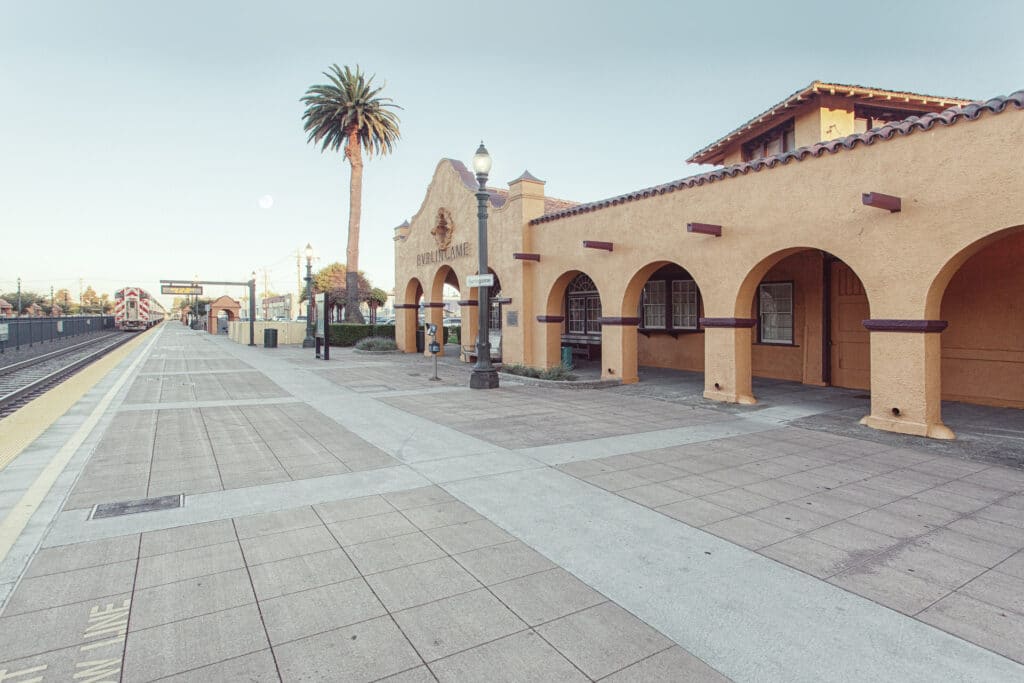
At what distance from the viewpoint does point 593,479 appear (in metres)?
6.06

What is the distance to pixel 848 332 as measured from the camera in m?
12.8

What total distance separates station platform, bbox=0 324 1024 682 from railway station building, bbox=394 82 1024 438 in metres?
2.79

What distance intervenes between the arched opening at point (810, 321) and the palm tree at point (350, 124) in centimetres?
2237

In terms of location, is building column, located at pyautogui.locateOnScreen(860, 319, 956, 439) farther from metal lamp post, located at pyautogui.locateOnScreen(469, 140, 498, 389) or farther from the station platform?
metal lamp post, located at pyautogui.locateOnScreen(469, 140, 498, 389)

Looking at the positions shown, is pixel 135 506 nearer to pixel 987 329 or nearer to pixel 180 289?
pixel 987 329

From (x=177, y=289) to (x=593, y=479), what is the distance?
64.1 m

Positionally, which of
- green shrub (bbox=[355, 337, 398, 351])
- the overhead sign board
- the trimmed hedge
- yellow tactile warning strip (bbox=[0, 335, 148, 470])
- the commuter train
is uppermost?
the overhead sign board

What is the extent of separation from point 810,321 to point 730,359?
11.9 feet

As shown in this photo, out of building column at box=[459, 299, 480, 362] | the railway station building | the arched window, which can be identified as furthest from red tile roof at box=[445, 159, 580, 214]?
building column at box=[459, 299, 480, 362]

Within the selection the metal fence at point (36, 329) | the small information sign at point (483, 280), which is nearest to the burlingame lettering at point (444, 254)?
the small information sign at point (483, 280)

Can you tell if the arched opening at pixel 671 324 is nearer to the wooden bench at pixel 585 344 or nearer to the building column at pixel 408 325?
the wooden bench at pixel 585 344

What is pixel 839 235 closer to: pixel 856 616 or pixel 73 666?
pixel 856 616

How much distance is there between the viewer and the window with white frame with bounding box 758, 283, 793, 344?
14219 mm

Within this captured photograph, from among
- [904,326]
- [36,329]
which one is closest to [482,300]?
[904,326]
